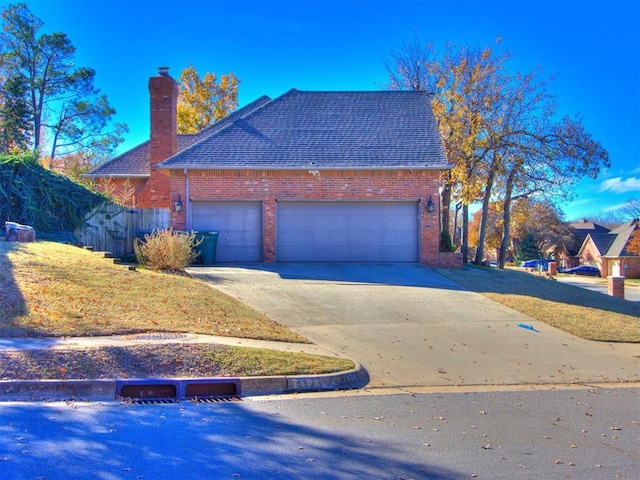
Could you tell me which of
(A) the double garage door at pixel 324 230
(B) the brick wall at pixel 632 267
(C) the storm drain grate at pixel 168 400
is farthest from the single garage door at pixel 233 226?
(B) the brick wall at pixel 632 267

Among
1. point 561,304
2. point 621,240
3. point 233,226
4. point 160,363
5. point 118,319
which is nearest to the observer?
point 160,363

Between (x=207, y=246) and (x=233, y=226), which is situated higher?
(x=233, y=226)

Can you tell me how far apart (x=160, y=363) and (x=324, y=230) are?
12.4 metres

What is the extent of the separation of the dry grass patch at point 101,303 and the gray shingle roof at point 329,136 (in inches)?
300

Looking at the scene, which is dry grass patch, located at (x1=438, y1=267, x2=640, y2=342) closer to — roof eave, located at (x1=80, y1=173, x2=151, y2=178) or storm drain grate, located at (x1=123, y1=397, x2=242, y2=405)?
storm drain grate, located at (x1=123, y1=397, x2=242, y2=405)

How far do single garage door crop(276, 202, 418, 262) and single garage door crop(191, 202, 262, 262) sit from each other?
789 mm

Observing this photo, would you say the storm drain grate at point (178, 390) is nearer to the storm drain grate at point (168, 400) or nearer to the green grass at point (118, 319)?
the storm drain grate at point (168, 400)

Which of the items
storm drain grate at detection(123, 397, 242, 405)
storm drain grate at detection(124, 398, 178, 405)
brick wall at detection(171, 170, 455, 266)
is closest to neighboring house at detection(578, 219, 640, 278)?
brick wall at detection(171, 170, 455, 266)

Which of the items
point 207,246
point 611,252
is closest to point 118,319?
point 207,246

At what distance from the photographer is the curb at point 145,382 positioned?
21.1ft

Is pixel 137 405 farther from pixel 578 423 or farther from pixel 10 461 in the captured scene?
pixel 578 423

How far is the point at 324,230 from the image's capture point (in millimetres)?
19500

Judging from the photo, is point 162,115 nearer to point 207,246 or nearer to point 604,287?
point 207,246

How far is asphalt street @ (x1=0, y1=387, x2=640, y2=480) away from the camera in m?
4.49
